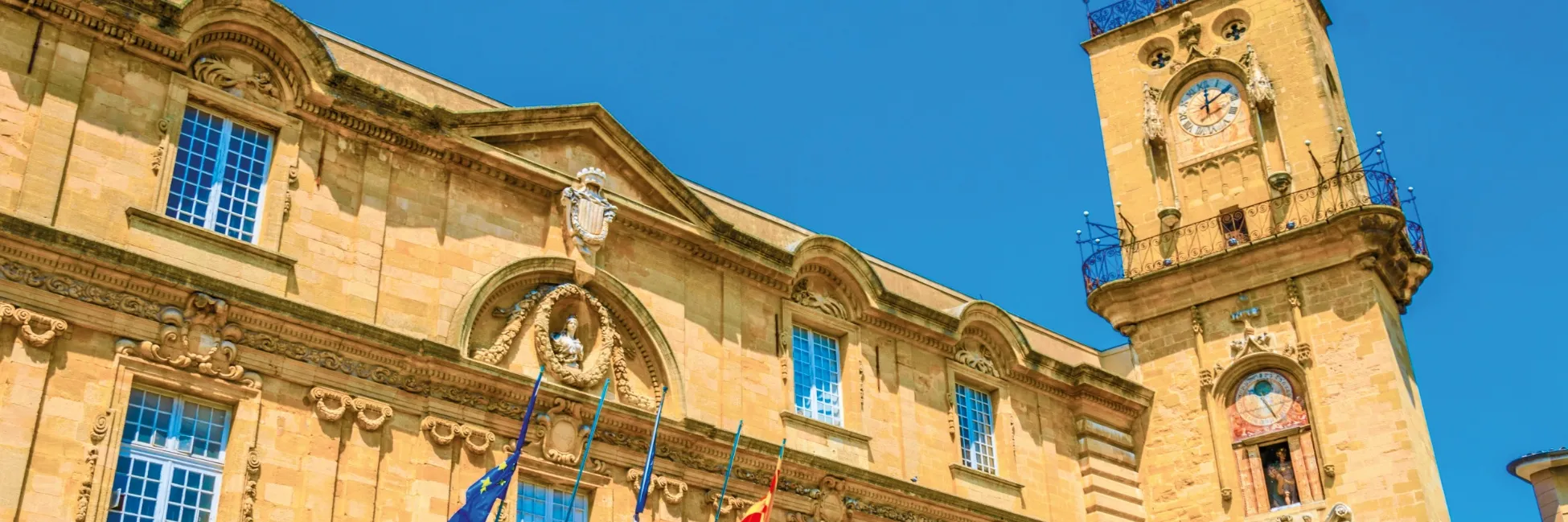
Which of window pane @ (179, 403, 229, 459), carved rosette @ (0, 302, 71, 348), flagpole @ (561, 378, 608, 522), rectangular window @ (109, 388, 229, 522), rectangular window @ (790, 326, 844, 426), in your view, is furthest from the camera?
rectangular window @ (790, 326, 844, 426)

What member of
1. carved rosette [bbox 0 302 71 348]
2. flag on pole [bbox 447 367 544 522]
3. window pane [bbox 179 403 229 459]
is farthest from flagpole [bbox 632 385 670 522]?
carved rosette [bbox 0 302 71 348]

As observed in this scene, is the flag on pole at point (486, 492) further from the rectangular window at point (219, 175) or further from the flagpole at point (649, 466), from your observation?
the rectangular window at point (219, 175)

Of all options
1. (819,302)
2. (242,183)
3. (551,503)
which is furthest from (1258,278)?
(242,183)

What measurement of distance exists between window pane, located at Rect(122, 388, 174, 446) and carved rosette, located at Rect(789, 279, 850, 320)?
28.9ft

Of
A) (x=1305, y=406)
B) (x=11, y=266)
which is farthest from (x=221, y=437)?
(x=1305, y=406)

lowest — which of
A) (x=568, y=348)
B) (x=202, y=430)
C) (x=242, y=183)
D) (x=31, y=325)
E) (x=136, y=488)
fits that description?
(x=136, y=488)

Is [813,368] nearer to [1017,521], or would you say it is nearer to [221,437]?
[1017,521]

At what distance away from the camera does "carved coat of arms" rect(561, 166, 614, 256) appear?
19109 mm

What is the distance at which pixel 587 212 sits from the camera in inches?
760

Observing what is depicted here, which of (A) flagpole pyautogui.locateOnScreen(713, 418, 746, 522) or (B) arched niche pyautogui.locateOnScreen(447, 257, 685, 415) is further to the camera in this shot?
(A) flagpole pyautogui.locateOnScreen(713, 418, 746, 522)

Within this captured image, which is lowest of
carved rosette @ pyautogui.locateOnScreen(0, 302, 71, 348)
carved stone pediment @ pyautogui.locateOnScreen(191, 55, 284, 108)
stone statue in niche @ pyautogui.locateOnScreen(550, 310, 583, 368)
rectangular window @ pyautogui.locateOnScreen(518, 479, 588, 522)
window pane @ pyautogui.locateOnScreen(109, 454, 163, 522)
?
window pane @ pyautogui.locateOnScreen(109, 454, 163, 522)

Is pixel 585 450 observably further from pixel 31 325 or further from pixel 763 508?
pixel 31 325

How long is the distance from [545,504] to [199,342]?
4068 mm

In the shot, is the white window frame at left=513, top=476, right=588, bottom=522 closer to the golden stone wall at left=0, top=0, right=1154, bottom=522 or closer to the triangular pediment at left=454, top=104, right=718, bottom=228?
the golden stone wall at left=0, top=0, right=1154, bottom=522
